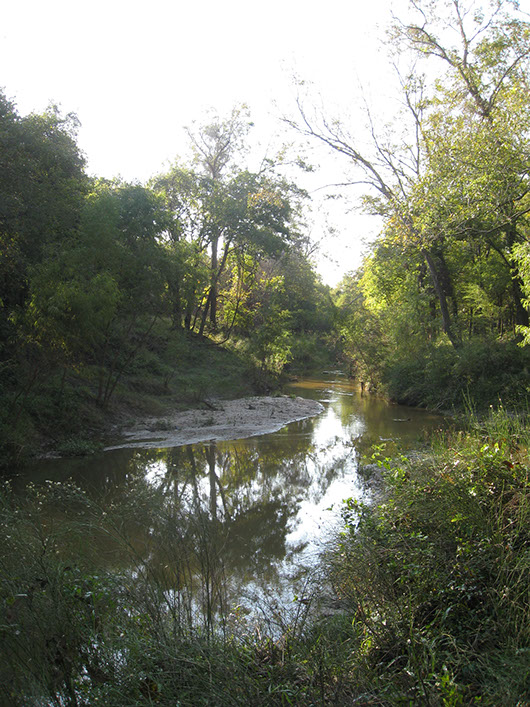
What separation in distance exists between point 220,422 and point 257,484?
21.3ft

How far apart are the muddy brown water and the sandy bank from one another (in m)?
0.58

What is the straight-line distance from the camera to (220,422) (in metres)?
16.0

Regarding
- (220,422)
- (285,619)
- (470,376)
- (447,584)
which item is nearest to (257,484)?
(285,619)

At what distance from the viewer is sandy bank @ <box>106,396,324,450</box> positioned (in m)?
13.3

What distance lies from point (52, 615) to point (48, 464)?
8170mm

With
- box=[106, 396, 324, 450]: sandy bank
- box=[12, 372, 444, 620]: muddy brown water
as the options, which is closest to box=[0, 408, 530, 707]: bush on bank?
box=[12, 372, 444, 620]: muddy brown water

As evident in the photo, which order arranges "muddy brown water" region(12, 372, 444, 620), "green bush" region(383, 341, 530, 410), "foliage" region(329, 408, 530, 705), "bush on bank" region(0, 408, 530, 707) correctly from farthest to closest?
"green bush" region(383, 341, 530, 410) < "muddy brown water" region(12, 372, 444, 620) < "foliage" region(329, 408, 530, 705) < "bush on bank" region(0, 408, 530, 707)

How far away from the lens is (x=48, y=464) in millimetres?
10367

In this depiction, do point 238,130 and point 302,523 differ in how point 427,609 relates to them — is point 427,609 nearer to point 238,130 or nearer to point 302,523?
point 302,523

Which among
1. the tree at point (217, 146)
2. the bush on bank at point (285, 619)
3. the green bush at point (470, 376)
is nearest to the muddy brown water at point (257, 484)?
the bush on bank at point (285, 619)

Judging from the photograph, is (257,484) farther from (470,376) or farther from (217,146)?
(217,146)

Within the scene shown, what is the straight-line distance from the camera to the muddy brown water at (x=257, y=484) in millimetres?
5605

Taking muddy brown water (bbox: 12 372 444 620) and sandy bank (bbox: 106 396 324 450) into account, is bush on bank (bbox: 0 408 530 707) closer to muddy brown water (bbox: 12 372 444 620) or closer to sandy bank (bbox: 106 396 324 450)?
muddy brown water (bbox: 12 372 444 620)

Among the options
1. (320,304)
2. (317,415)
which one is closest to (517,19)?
(317,415)
